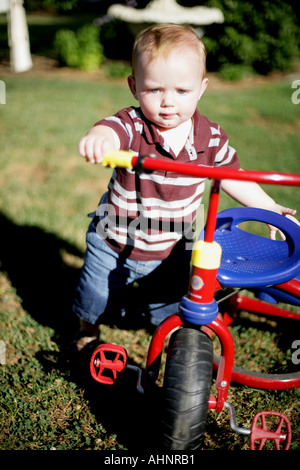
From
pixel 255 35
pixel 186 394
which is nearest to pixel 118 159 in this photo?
pixel 186 394

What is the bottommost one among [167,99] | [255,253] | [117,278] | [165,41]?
[117,278]

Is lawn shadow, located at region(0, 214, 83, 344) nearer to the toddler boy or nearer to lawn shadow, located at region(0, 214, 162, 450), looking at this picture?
lawn shadow, located at region(0, 214, 162, 450)

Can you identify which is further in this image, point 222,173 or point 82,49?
point 82,49

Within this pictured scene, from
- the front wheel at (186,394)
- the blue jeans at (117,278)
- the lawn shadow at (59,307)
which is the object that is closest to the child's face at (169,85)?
the blue jeans at (117,278)

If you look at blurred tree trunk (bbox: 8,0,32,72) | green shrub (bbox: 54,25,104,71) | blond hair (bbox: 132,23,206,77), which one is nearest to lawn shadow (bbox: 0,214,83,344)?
blond hair (bbox: 132,23,206,77)

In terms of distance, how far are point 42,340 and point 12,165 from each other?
264 centimetres

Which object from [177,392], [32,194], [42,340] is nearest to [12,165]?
[32,194]

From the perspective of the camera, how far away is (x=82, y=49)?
349 inches

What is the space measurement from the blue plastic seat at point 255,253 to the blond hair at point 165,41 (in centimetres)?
69

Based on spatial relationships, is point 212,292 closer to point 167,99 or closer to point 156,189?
point 156,189

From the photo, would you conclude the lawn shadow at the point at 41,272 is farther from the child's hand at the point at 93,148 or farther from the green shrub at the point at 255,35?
the green shrub at the point at 255,35

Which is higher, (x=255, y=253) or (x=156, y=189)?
(x=156, y=189)

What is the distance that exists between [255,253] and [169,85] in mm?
795
